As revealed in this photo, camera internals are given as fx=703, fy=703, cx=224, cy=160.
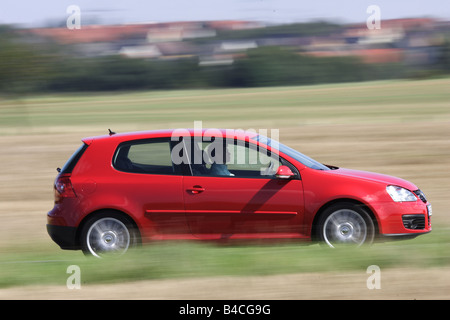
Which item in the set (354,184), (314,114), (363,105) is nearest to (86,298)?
(354,184)

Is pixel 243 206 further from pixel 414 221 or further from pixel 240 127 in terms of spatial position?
pixel 240 127

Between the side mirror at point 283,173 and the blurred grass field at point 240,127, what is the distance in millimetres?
768

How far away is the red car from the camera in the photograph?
23.8 feet

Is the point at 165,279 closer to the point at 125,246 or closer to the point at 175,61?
the point at 125,246

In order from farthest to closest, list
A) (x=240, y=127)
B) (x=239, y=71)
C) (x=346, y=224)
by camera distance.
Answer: (x=239, y=71) → (x=240, y=127) → (x=346, y=224)

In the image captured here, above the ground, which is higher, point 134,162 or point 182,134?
point 182,134

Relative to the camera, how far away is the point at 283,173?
285 inches

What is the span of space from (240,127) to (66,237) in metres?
18.4

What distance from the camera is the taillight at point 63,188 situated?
24.4ft

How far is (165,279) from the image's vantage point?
5852 millimetres

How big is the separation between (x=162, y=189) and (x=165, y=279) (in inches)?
64.7

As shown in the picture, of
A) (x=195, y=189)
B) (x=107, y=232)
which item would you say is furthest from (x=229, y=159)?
(x=107, y=232)

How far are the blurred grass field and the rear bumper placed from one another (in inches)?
4.7

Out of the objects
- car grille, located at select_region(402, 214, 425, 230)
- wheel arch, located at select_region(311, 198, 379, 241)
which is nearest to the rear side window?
wheel arch, located at select_region(311, 198, 379, 241)
